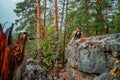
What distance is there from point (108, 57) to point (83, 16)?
7.20 metres

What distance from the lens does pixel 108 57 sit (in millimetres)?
16156

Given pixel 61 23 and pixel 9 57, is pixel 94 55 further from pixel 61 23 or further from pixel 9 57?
pixel 9 57

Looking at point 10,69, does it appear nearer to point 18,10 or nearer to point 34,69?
point 34,69

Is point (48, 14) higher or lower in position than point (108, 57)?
higher

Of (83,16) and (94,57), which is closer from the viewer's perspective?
(94,57)

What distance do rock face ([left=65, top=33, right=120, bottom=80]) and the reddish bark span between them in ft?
33.6

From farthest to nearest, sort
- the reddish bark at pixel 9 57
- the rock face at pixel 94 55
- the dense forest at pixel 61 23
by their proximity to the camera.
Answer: the dense forest at pixel 61 23 < the rock face at pixel 94 55 < the reddish bark at pixel 9 57

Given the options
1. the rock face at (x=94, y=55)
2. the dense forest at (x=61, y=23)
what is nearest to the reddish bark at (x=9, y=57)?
the rock face at (x=94, y=55)

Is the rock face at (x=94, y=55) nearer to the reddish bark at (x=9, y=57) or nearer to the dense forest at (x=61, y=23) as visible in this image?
the dense forest at (x=61, y=23)

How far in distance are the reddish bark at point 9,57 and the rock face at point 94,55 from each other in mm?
10237

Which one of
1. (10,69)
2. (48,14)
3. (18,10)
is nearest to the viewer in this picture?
(10,69)

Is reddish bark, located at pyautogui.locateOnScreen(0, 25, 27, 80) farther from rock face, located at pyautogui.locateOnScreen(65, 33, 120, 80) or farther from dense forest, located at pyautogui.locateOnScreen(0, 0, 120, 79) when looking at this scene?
dense forest, located at pyautogui.locateOnScreen(0, 0, 120, 79)

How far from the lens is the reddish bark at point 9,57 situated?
17.3 feet

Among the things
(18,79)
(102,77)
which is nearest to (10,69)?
(18,79)
